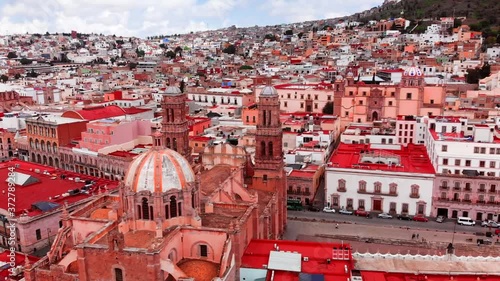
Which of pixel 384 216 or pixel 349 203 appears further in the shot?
pixel 349 203

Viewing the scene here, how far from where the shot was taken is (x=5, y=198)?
43062 mm

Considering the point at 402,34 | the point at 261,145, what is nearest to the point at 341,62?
the point at 402,34

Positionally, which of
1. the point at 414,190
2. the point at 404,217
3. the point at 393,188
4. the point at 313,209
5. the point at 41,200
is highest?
the point at 41,200

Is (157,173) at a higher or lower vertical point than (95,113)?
higher

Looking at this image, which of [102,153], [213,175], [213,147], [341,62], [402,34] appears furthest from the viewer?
[402,34]

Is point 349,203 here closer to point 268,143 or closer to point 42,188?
point 268,143

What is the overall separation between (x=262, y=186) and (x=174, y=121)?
9.68m

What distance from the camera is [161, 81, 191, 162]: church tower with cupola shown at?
39469 millimetres

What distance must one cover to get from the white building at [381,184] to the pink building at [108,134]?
28.7 m

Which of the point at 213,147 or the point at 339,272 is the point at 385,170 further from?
the point at 339,272

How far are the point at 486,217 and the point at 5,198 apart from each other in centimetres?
4628

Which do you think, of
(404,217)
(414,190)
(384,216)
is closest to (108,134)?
(384,216)

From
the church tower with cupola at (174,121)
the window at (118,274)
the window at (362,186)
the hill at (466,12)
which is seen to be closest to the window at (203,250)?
the window at (118,274)

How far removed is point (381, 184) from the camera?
155ft
